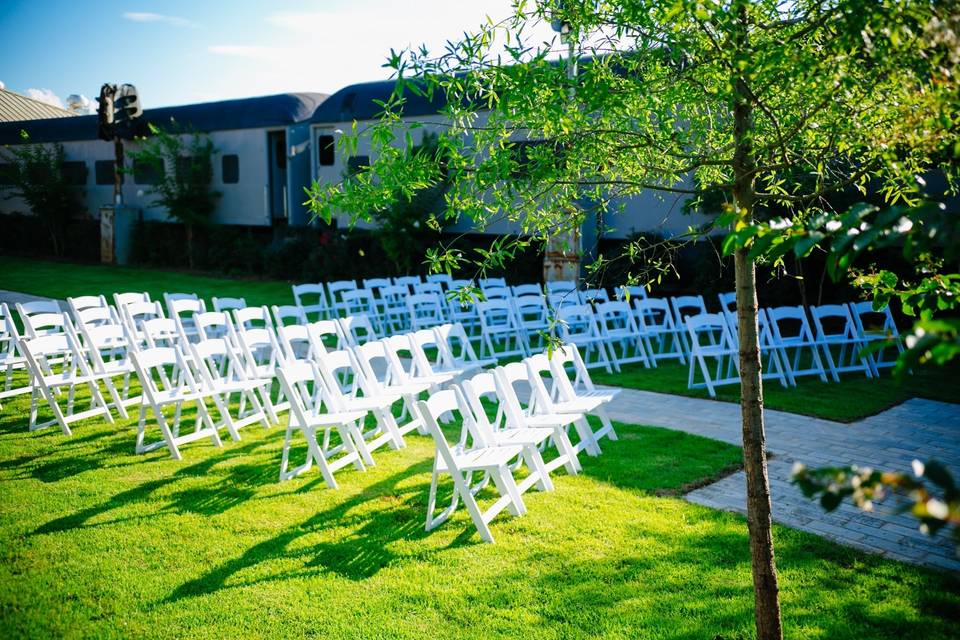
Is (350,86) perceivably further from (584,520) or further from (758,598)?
(758,598)

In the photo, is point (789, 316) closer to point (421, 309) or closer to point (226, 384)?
point (421, 309)

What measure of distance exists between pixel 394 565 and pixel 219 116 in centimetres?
2104

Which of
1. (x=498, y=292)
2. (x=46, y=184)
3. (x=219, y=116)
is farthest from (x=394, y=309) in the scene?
(x=46, y=184)

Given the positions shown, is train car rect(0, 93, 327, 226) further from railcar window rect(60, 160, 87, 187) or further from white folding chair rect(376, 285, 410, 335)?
white folding chair rect(376, 285, 410, 335)

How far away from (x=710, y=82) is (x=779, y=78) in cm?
47

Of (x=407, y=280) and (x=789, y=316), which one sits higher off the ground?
(x=407, y=280)

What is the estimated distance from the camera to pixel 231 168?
22609 mm

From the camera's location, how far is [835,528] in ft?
16.5

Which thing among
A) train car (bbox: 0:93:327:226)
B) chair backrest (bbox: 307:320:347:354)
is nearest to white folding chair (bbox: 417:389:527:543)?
chair backrest (bbox: 307:320:347:354)

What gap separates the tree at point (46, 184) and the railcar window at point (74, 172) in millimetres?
111

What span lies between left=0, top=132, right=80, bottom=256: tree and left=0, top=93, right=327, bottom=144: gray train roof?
69 cm

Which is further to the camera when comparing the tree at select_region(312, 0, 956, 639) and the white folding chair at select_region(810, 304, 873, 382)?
the white folding chair at select_region(810, 304, 873, 382)

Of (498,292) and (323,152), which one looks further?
(323,152)

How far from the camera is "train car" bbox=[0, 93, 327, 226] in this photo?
2114cm
